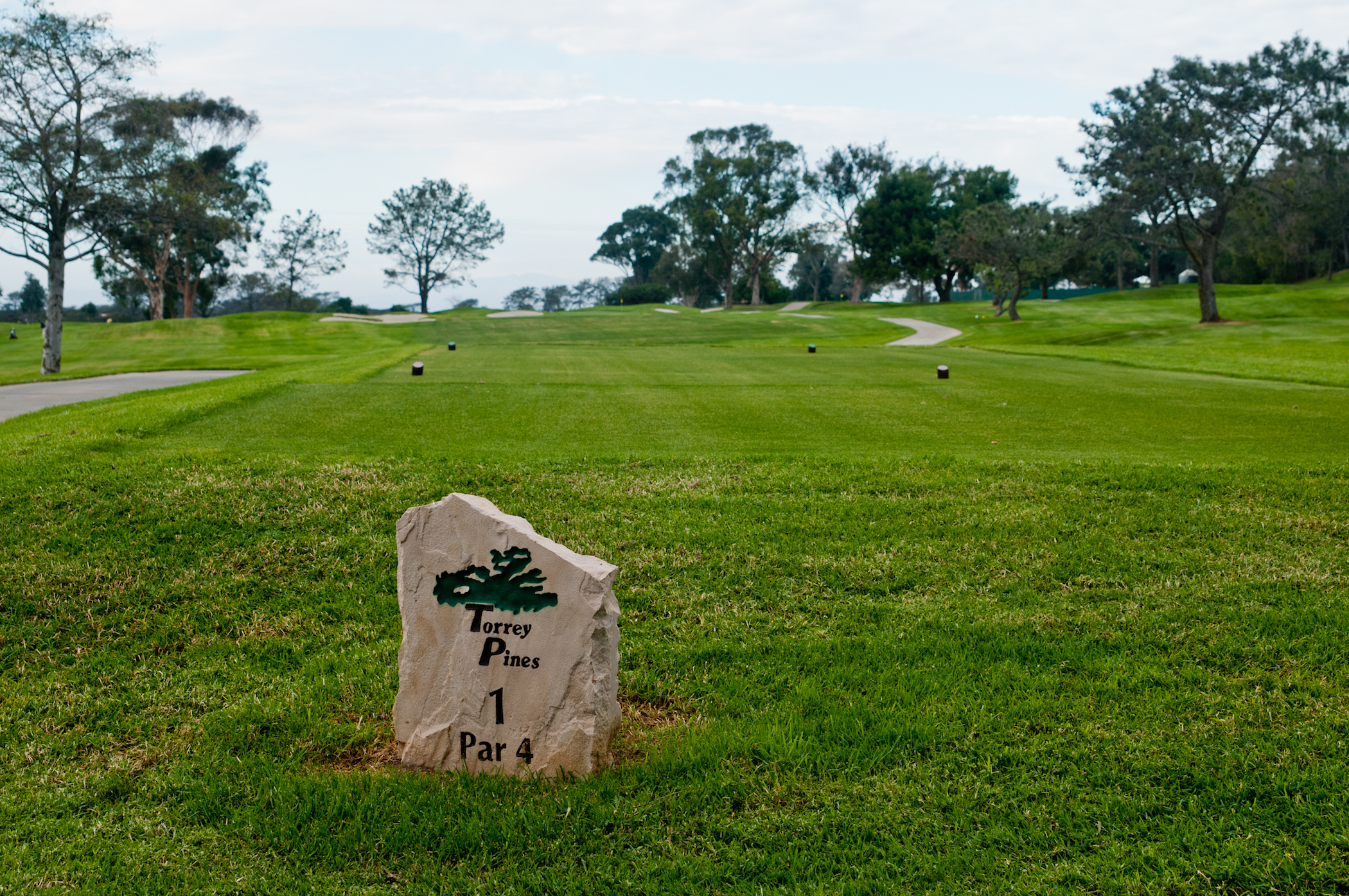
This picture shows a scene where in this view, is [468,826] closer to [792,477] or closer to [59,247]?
[792,477]

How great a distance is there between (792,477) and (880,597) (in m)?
2.87

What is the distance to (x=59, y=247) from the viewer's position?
87.1 feet

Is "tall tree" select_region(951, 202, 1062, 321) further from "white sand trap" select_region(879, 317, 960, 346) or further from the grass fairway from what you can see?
the grass fairway

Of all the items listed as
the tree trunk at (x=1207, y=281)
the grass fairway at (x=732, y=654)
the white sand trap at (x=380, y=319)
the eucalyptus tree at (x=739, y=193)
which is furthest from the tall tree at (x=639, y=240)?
the grass fairway at (x=732, y=654)

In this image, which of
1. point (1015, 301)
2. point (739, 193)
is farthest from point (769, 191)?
point (1015, 301)

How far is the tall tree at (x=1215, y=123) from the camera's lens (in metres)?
36.2

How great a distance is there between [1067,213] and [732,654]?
151 ft

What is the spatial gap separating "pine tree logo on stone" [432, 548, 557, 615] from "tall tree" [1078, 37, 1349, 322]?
40.6 meters

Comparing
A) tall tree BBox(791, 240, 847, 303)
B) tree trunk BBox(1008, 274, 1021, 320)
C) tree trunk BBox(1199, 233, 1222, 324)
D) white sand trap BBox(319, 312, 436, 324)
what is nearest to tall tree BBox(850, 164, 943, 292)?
tall tree BBox(791, 240, 847, 303)

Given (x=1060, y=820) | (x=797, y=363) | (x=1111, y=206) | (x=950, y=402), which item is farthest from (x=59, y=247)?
(x=1111, y=206)

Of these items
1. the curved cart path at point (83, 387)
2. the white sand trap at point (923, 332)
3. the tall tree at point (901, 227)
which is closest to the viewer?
the curved cart path at point (83, 387)

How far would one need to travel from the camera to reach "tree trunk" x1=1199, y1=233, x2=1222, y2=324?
135 feet

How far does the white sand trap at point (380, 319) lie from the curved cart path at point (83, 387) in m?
27.2

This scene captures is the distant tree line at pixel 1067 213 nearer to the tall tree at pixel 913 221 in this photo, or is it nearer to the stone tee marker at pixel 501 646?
the tall tree at pixel 913 221
